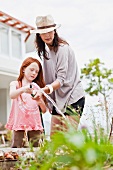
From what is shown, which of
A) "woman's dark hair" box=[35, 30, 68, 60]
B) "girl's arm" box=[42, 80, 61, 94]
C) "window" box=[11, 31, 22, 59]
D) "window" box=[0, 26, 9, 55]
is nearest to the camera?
"girl's arm" box=[42, 80, 61, 94]

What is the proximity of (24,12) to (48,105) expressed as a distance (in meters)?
18.4

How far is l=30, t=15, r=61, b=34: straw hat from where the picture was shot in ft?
12.3

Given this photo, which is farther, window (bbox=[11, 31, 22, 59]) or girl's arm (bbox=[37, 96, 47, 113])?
window (bbox=[11, 31, 22, 59])

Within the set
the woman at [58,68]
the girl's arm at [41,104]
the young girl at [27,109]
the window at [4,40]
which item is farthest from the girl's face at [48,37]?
the window at [4,40]

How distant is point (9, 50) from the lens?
Answer: 16.5 m

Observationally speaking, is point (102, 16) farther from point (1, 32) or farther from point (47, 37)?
point (47, 37)

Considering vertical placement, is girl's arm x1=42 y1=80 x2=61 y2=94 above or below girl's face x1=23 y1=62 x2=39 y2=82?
below

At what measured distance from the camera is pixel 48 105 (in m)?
3.90

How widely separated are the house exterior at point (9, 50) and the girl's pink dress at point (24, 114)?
1118cm

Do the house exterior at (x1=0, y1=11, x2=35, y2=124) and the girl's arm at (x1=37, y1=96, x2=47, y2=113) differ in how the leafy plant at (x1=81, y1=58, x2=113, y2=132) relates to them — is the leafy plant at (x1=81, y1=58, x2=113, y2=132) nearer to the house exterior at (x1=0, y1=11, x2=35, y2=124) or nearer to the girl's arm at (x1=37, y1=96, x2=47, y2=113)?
the house exterior at (x1=0, y1=11, x2=35, y2=124)

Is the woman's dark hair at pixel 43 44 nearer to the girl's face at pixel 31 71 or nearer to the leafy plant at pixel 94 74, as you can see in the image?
the girl's face at pixel 31 71

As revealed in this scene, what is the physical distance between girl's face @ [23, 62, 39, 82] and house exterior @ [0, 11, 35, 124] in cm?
1111

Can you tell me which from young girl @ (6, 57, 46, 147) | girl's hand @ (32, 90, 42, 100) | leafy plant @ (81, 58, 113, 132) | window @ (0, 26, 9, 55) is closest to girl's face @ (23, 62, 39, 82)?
young girl @ (6, 57, 46, 147)

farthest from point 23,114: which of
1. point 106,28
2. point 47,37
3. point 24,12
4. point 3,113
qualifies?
point 106,28
